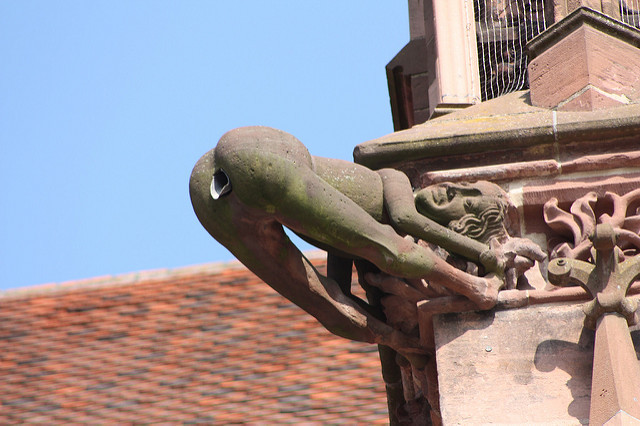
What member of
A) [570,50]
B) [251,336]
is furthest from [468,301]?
[251,336]

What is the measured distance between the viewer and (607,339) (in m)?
4.96

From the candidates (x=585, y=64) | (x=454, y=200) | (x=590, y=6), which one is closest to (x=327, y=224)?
(x=454, y=200)

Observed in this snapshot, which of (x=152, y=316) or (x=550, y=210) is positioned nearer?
(x=550, y=210)

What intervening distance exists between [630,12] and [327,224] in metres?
2.58

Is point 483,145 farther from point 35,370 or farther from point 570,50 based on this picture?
point 35,370

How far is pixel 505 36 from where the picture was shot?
7.65 m

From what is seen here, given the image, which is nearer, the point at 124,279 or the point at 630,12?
the point at 630,12

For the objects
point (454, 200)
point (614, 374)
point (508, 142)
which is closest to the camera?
point (614, 374)

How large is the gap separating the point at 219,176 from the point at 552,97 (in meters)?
1.39

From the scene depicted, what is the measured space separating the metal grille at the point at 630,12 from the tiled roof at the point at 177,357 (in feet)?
8.20

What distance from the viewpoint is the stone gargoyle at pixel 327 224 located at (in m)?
5.19

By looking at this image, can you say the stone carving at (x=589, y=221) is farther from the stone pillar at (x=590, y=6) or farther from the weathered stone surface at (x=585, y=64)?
the stone pillar at (x=590, y=6)

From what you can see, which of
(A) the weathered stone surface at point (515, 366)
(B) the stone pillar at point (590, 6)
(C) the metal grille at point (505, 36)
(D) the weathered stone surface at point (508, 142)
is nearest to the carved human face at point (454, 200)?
(D) the weathered stone surface at point (508, 142)

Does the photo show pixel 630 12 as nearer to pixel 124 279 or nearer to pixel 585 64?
pixel 585 64
